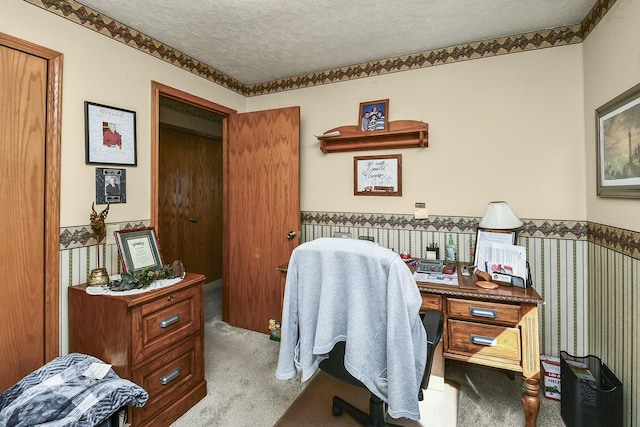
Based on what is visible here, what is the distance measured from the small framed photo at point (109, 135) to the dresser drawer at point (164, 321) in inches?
43.3

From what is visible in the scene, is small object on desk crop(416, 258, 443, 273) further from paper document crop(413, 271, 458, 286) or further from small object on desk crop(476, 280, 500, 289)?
small object on desk crop(476, 280, 500, 289)

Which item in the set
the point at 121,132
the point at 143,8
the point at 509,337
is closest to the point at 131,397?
the point at 121,132

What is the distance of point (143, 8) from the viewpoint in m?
2.08

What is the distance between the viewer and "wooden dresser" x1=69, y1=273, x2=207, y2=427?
5.68 ft

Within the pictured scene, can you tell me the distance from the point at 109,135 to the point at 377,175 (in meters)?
2.20

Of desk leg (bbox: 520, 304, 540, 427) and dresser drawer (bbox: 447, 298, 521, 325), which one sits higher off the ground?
dresser drawer (bbox: 447, 298, 521, 325)

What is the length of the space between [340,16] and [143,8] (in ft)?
4.46

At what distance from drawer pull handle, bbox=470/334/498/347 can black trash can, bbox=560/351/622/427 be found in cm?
50

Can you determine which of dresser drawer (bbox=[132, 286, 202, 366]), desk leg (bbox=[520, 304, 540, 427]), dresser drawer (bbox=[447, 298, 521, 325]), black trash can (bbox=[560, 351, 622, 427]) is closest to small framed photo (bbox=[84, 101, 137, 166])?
dresser drawer (bbox=[132, 286, 202, 366])

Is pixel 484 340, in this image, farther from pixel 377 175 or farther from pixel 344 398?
pixel 377 175

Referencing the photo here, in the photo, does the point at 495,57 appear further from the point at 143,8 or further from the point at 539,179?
the point at 143,8

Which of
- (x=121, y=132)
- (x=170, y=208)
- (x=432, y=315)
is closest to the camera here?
(x=432, y=315)

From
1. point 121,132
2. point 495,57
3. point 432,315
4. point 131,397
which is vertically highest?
point 495,57

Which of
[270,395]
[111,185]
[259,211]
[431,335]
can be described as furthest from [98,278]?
[431,335]
